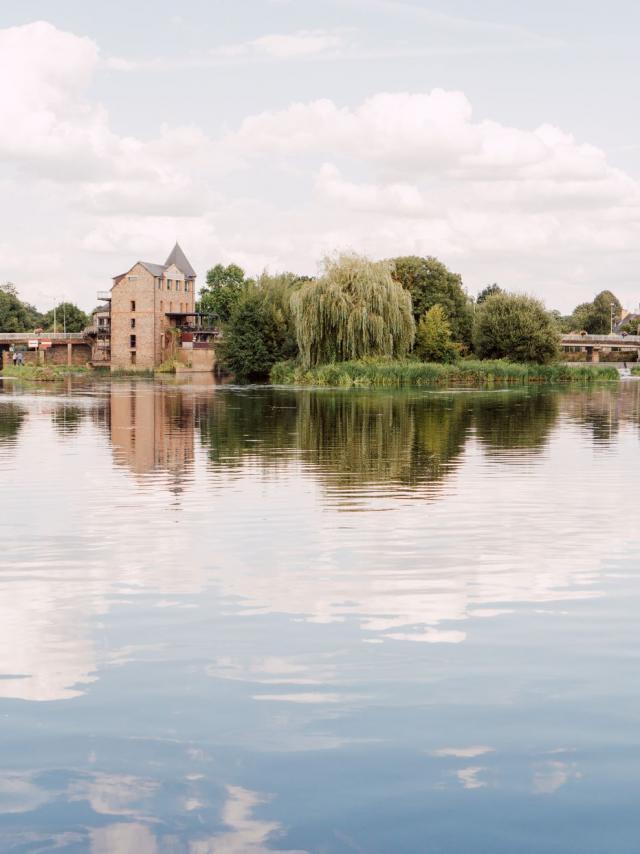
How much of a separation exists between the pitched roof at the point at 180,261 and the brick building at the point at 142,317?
6.14m

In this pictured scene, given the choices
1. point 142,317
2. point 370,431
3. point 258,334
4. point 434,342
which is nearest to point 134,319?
point 142,317

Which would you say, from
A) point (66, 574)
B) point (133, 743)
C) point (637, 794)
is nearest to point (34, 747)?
point (133, 743)

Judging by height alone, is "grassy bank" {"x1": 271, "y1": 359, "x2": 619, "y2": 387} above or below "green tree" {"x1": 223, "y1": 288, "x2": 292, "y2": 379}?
below

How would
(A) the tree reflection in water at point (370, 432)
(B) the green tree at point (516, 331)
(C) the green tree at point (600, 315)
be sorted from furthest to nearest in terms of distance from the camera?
(C) the green tree at point (600, 315), (B) the green tree at point (516, 331), (A) the tree reflection in water at point (370, 432)

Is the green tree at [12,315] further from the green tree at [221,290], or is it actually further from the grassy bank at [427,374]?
the grassy bank at [427,374]

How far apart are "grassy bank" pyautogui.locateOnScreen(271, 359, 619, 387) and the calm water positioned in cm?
4735

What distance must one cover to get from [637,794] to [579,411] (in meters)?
37.8

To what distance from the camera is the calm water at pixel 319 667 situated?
206 inches

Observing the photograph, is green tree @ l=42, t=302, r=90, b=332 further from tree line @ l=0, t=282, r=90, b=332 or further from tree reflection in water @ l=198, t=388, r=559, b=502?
tree reflection in water @ l=198, t=388, r=559, b=502

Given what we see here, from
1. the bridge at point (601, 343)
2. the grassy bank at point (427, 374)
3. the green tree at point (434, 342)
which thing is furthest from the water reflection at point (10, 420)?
the bridge at point (601, 343)

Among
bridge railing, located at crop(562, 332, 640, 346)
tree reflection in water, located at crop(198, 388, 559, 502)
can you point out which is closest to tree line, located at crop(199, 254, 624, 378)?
tree reflection in water, located at crop(198, 388, 559, 502)

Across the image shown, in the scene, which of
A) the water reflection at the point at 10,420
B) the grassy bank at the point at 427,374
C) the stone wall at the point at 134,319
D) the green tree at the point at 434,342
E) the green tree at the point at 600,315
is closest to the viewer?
the water reflection at the point at 10,420

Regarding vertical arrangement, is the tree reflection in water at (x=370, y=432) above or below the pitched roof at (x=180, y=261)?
below

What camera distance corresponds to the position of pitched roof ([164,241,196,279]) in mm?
134500
